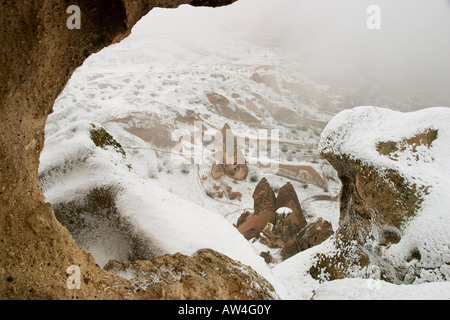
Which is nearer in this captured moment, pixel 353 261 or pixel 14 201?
pixel 14 201

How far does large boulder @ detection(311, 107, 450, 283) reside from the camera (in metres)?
4.90

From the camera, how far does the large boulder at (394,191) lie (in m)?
4.90

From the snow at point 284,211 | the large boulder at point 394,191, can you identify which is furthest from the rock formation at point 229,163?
the large boulder at point 394,191

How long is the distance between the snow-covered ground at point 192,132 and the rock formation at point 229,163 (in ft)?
1.77

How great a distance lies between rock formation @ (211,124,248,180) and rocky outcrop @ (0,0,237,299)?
58.7 feet

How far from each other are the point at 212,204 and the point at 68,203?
42.9 ft

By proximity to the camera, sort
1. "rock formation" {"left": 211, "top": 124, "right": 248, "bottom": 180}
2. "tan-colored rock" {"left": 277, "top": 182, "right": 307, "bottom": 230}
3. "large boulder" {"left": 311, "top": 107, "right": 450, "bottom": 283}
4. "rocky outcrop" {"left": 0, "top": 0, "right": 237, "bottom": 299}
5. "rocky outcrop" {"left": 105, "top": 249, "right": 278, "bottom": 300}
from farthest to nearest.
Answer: "rock formation" {"left": 211, "top": 124, "right": 248, "bottom": 180}, "tan-colored rock" {"left": 277, "top": 182, "right": 307, "bottom": 230}, "large boulder" {"left": 311, "top": 107, "right": 450, "bottom": 283}, "rocky outcrop" {"left": 105, "top": 249, "right": 278, "bottom": 300}, "rocky outcrop" {"left": 0, "top": 0, "right": 237, "bottom": 299}

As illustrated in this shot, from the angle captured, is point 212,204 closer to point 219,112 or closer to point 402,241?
point 402,241

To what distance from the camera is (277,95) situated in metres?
40.7

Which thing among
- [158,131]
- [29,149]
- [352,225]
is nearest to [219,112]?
[158,131]
